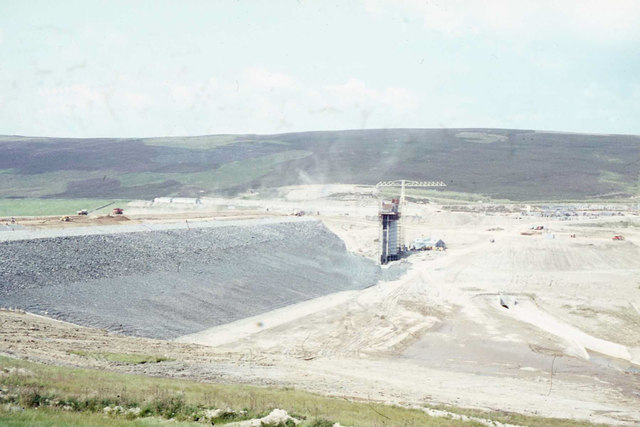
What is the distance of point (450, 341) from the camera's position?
1401 inches

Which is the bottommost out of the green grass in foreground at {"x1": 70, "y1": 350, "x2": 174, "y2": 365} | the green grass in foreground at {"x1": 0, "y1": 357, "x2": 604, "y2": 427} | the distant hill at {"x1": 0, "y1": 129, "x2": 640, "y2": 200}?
the green grass in foreground at {"x1": 70, "y1": 350, "x2": 174, "y2": 365}

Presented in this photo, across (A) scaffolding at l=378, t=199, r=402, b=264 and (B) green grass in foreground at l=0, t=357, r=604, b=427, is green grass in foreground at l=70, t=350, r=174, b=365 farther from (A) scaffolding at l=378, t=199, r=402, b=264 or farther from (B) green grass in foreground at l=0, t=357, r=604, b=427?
(A) scaffolding at l=378, t=199, r=402, b=264

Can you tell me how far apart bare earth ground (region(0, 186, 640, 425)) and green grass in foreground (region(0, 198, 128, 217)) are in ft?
236

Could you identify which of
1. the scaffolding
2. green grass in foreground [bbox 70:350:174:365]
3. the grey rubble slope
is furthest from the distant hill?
green grass in foreground [bbox 70:350:174:365]

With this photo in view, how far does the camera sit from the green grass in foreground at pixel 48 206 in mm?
108250

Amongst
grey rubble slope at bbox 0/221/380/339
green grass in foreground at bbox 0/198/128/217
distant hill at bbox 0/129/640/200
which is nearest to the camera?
grey rubble slope at bbox 0/221/380/339

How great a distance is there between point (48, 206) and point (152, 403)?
4577 inches

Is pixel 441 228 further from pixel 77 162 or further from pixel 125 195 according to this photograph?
pixel 77 162

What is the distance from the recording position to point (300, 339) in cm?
3441

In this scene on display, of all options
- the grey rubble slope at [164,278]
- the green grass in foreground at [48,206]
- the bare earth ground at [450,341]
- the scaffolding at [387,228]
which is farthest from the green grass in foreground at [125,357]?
the green grass in foreground at [48,206]

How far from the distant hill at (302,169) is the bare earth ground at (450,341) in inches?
3611

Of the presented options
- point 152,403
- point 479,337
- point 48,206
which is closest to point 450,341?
point 479,337

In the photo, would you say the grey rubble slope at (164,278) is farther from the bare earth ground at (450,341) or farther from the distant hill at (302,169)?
the distant hill at (302,169)

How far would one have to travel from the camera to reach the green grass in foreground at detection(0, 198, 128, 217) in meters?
108
